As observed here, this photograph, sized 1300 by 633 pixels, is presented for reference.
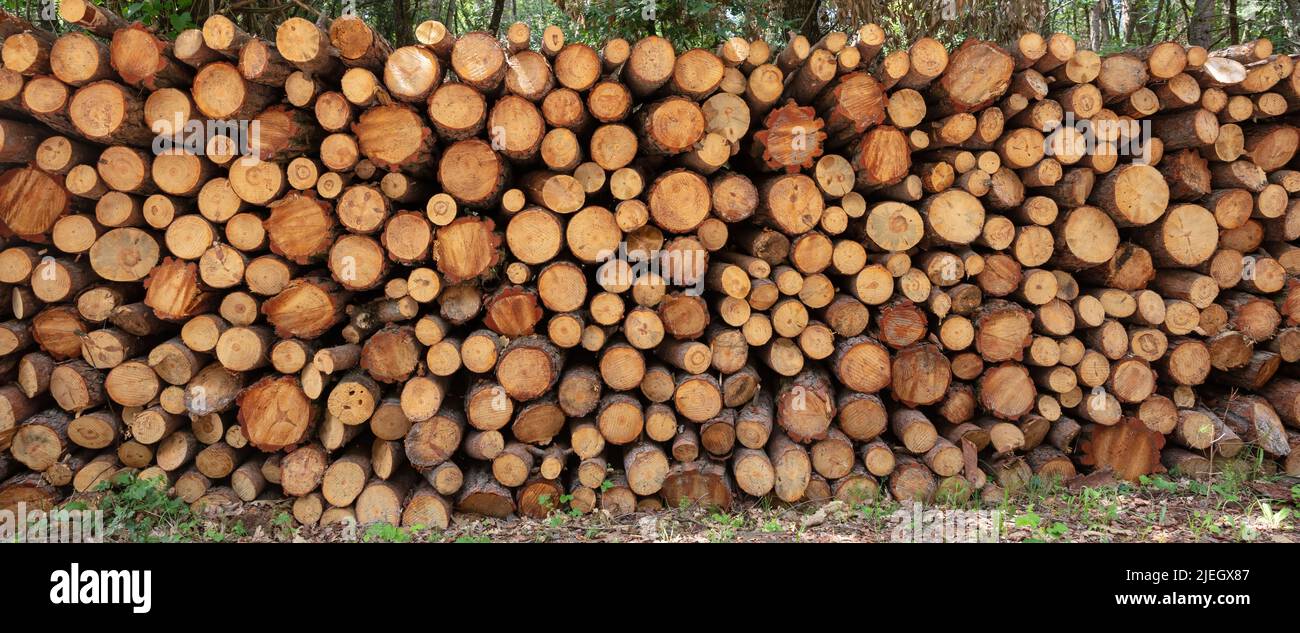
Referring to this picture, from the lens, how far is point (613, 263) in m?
3.46

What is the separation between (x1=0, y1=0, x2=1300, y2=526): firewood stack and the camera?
10.9ft

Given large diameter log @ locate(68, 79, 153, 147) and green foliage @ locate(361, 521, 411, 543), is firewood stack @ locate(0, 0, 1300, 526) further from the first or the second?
green foliage @ locate(361, 521, 411, 543)

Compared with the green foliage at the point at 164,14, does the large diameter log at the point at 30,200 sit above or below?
below

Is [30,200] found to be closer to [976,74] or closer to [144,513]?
[144,513]

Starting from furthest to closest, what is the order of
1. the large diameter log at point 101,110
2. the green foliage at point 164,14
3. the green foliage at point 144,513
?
the green foliage at point 164,14 < the green foliage at point 144,513 < the large diameter log at point 101,110

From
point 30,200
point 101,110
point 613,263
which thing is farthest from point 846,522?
point 30,200

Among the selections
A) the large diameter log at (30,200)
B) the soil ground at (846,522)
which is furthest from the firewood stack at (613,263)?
the soil ground at (846,522)

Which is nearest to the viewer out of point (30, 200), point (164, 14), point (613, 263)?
point (30, 200)

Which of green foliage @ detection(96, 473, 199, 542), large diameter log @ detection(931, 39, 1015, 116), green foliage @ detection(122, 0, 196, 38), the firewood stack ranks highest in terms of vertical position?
green foliage @ detection(122, 0, 196, 38)

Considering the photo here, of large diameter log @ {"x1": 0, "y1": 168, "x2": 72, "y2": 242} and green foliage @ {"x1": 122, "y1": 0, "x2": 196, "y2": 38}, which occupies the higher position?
green foliage @ {"x1": 122, "y1": 0, "x2": 196, "y2": 38}

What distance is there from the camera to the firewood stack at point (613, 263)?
3.32 m

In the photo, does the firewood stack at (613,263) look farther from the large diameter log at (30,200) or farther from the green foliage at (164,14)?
the green foliage at (164,14)

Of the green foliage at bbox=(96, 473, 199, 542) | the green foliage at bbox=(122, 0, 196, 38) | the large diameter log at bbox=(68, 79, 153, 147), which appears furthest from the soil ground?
the green foliage at bbox=(122, 0, 196, 38)

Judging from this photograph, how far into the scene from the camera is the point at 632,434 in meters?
3.59
